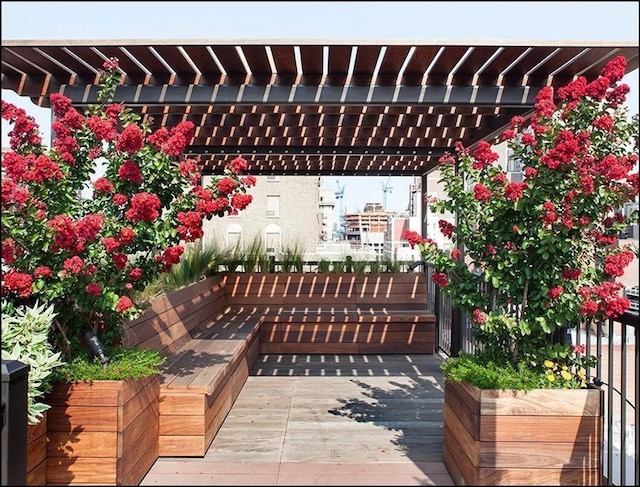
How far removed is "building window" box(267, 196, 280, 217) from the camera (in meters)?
30.7

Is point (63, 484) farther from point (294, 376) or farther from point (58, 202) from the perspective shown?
point (294, 376)

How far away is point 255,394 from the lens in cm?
552

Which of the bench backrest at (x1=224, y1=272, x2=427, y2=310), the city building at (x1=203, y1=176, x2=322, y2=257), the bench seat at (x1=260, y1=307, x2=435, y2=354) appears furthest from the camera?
the city building at (x1=203, y1=176, x2=322, y2=257)

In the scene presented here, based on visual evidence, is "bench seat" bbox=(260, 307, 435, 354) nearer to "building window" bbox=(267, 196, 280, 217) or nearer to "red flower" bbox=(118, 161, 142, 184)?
"red flower" bbox=(118, 161, 142, 184)

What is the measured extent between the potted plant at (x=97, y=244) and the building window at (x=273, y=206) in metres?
26.9

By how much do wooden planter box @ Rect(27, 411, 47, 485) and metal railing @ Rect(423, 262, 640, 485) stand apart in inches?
103

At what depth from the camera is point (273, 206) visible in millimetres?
30953

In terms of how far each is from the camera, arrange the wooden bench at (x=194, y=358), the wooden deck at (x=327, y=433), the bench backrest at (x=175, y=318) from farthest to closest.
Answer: the bench backrest at (x=175, y=318)
the wooden bench at (x=194, y=358)
the wooden deck at (x=327, y=433)

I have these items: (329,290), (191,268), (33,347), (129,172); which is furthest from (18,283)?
(329,290)

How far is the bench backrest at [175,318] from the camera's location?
14.1ft

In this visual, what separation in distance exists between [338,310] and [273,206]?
75.7 feet

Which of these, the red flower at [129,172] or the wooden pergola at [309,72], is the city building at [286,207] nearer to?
the wooden pergola at [309,72]

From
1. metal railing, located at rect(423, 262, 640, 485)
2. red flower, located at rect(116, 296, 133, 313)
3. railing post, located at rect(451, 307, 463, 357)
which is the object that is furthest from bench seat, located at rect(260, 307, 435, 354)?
red flower, located at rect(116, 296, 133, 313)

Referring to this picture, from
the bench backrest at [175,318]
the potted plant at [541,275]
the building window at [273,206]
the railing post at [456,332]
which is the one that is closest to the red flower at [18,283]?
the bench backrest at [175,318]
